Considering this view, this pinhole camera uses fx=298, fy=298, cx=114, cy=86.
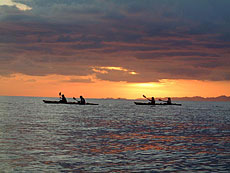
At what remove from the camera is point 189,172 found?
65.0 feet

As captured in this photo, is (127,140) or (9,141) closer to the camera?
(9,141)

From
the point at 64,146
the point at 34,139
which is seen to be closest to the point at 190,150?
the point at 64,146

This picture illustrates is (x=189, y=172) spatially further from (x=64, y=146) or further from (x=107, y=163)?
(x=64, y=146)

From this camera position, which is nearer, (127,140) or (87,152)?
(87,152)

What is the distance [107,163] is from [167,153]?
6.96 m

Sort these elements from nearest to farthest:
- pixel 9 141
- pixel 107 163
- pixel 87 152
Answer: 1. pixel 107 163
2. pixel 87 152
3. pixel 9 141

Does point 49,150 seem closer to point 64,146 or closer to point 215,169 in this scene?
point 64,146

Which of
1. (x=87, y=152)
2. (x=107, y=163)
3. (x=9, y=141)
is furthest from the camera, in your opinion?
(x=9, y=141)

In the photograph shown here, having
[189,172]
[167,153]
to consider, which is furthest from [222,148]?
[189,172]

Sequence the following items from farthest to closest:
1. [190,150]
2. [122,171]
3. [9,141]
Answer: [9,141], [190,150], [122,171]

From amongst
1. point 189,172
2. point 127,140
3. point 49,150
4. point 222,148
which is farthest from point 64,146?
point 222,148

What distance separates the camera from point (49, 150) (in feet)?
87.5

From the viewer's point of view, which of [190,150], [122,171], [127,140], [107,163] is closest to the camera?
[122,171]

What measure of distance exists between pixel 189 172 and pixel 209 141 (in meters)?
16.5
